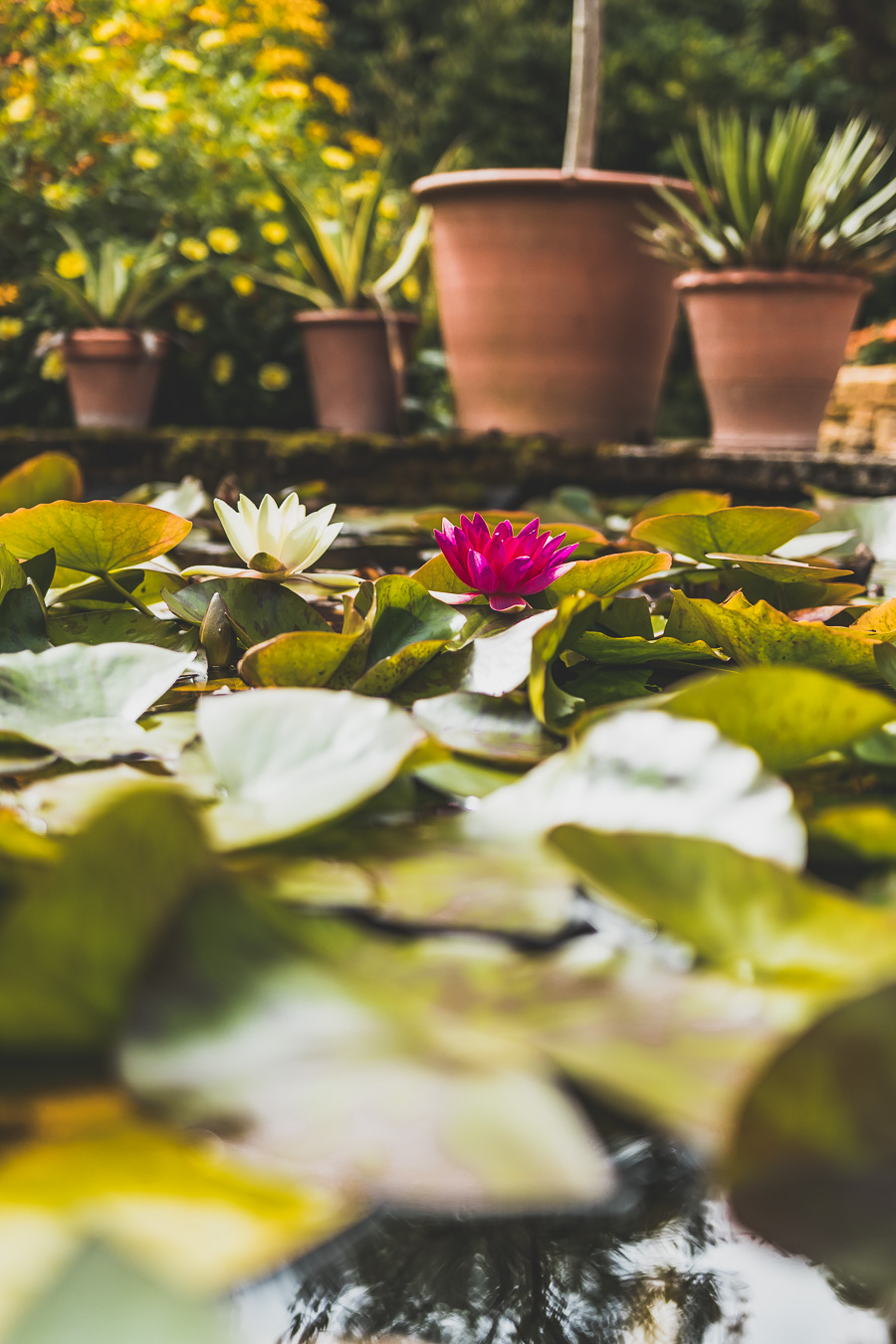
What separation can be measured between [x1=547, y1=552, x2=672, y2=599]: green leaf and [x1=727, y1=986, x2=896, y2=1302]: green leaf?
1.26ft

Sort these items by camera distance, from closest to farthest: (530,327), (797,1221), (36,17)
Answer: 1. (797,1221)
2. (530,327)
3. (36,17)

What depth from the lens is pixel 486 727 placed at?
1.70 feet

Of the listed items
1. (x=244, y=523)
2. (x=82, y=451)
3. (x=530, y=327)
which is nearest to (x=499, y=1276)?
(x=244, y=523)

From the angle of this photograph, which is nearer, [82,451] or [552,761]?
[552,761]

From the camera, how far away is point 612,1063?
270mm

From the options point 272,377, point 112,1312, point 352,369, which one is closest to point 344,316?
point 352,369

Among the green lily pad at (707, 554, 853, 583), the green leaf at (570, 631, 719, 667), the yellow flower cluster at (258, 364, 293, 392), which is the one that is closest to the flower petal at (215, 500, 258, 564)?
the green leaf at (570, 631, 719, 667)

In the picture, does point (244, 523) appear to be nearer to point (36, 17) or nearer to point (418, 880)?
point (418, 880)

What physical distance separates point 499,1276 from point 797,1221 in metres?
0.12

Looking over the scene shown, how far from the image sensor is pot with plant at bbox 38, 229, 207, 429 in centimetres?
245

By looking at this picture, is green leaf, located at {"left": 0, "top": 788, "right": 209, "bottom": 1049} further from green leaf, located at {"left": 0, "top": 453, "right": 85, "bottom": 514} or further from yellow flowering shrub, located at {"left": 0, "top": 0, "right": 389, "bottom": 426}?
yellow flowering shrub, located at {"left": 0, "top": 0, "right": 389, "bottom": 426}

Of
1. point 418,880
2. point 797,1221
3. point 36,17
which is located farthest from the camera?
point 36,17

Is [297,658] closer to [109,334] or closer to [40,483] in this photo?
[40,483]

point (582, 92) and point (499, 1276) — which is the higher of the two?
point (582, 92)
